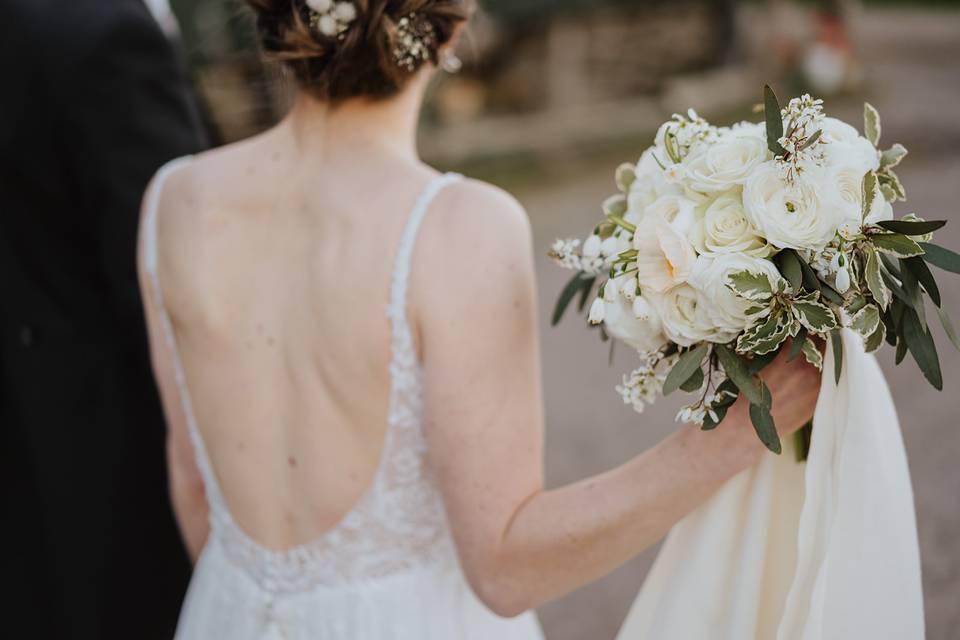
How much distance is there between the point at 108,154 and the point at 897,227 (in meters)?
1.76

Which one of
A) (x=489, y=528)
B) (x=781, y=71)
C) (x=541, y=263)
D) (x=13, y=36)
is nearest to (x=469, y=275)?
(x=489, y=528)

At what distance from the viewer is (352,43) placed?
1.48m

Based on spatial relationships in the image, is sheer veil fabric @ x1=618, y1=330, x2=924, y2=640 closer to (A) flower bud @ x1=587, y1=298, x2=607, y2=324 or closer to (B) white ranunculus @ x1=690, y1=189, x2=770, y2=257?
(B) white ranunculus @ x1=690, y1=189, x2=770, y2=257

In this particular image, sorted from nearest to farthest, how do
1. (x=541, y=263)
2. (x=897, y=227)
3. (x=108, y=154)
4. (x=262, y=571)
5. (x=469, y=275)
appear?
1. (x=897, y=227)
2. (x=469, y=275)
3. (x=262, y=571)
4. (x=108, y=154)
5. (x=541, y=263)

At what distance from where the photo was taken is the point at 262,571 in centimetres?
175

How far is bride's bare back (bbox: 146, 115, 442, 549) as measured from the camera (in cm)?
151

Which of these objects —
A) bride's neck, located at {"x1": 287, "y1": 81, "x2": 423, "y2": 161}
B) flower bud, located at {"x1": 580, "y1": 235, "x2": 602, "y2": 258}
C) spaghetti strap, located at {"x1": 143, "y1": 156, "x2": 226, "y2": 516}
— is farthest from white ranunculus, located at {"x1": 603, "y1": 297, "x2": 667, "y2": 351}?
spaghetti strap, located at {"x1": 143, "y1": 156, "x2": 226, "y2": 516}

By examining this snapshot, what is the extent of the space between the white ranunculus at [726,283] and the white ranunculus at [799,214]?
0.13 ft

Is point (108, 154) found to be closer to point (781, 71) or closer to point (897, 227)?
point (897, 227)

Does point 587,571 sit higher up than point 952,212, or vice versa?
point 587,571

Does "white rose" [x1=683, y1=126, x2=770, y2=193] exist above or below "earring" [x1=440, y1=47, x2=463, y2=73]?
below

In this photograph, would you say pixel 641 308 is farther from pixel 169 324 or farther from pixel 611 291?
pixel 169 324

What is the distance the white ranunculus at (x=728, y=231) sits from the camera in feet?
4.13

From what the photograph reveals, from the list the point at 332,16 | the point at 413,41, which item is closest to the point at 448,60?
the point at 413,41
